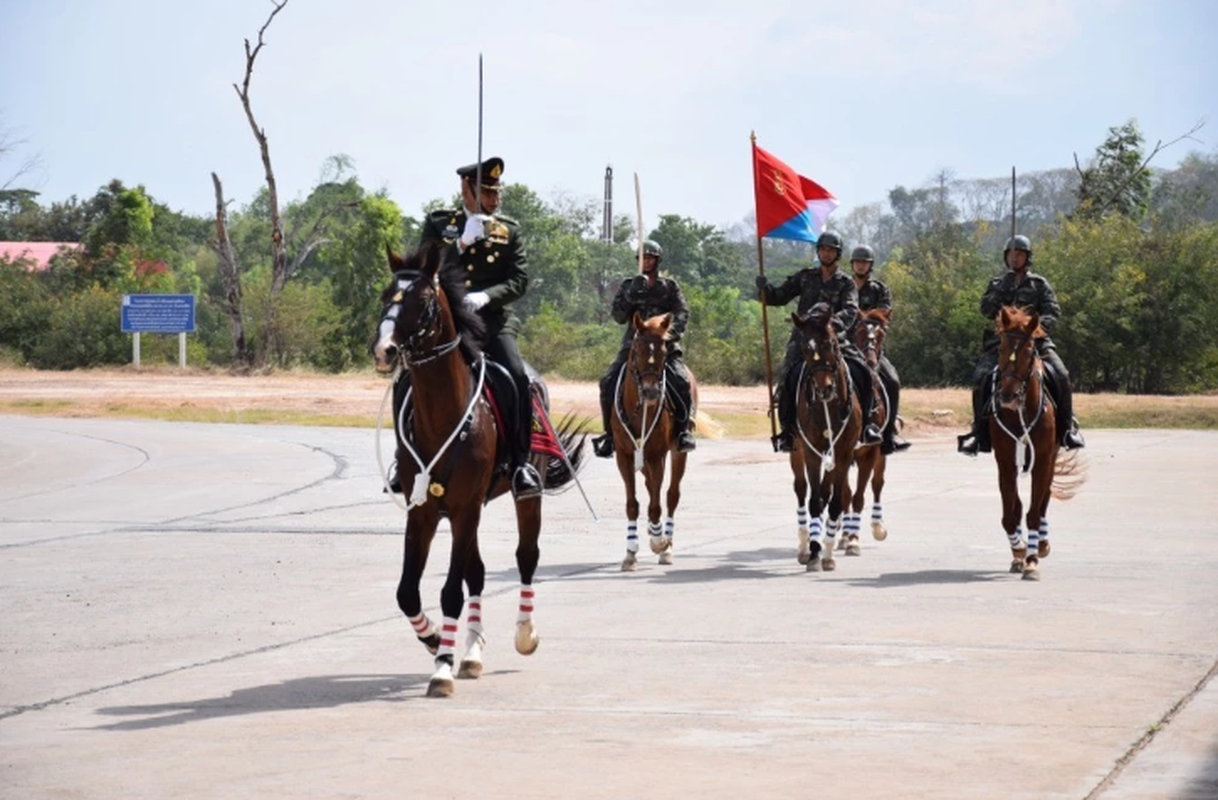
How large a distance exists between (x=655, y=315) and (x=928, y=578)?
A: 390 centimetres

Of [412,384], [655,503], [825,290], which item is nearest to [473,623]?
[412,384]

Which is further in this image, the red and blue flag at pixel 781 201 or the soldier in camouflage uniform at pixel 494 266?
the red and blue flag at pixel 781 201

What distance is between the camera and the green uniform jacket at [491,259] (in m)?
11.4

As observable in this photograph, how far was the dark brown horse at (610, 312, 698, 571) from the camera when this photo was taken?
16969 mm

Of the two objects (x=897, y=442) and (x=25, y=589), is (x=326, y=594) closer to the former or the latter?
(x=25, y=589)

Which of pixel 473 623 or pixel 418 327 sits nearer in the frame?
pixel 418 327

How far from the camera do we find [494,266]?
11.5 m

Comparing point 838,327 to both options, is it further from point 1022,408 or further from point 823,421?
point 1022,408

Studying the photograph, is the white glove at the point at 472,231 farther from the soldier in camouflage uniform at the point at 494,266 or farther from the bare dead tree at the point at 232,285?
the bare dead tree at the point at 232,285

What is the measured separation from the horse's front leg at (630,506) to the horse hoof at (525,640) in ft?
17.4

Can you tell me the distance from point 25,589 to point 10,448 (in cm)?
2001

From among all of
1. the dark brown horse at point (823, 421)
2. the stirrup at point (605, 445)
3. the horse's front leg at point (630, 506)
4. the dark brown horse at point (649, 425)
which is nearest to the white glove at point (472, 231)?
the horse's front leg at point (630, 506)

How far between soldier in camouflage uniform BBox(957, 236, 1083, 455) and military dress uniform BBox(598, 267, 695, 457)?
2.54m

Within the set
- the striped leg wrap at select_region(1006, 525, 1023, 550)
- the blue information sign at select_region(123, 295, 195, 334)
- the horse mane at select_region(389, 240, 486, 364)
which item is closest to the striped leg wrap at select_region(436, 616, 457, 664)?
the horse mane at select_region(389, 240, 486, 364)
